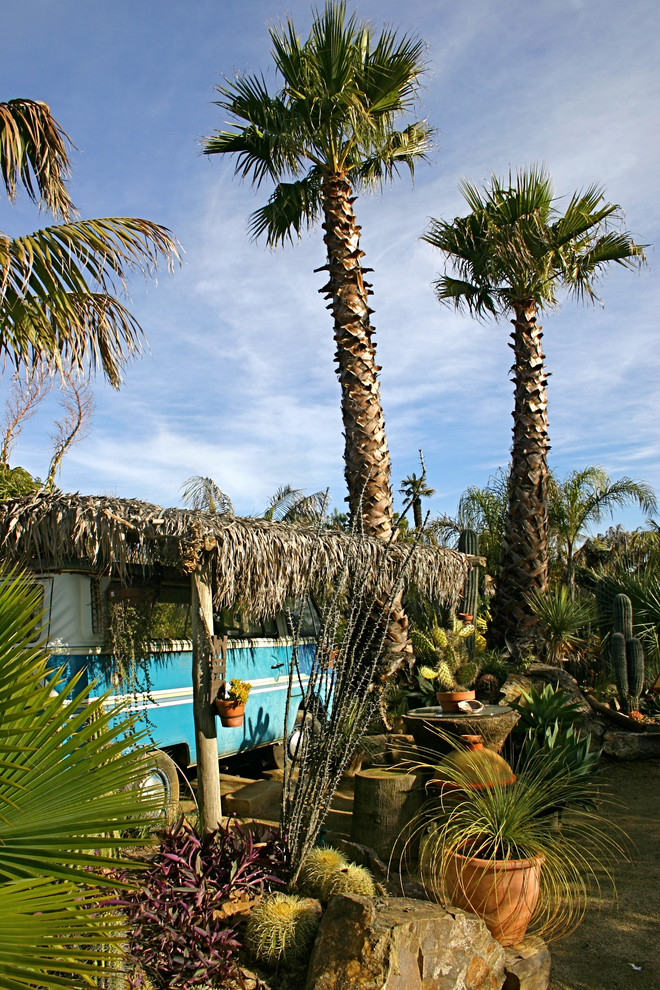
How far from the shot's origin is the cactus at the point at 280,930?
141 inches

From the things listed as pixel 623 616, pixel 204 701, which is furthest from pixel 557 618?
pixel 204 701

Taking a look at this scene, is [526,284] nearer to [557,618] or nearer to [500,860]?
[557,618]

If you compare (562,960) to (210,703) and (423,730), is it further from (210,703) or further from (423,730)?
(210,703)

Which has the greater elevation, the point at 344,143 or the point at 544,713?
the point at 344,143

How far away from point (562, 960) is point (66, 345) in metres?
5.07

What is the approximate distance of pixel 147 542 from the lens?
6113 millimetres

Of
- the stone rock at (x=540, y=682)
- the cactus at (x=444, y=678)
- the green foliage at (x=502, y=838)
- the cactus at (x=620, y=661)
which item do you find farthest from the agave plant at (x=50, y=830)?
the cactus at (x=620, y=661)

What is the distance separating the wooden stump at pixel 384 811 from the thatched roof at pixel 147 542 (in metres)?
1.66

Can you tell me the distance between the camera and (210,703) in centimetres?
612

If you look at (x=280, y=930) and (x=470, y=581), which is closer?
(x=280, y=930)

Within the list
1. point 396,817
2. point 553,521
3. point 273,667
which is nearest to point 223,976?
point 396,817

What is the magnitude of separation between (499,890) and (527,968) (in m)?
0.38

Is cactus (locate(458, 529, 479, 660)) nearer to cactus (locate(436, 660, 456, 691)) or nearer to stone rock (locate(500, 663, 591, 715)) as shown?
stone rock (locate(500, 663, 591, 715))

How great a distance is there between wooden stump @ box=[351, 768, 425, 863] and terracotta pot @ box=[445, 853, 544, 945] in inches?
49.6
